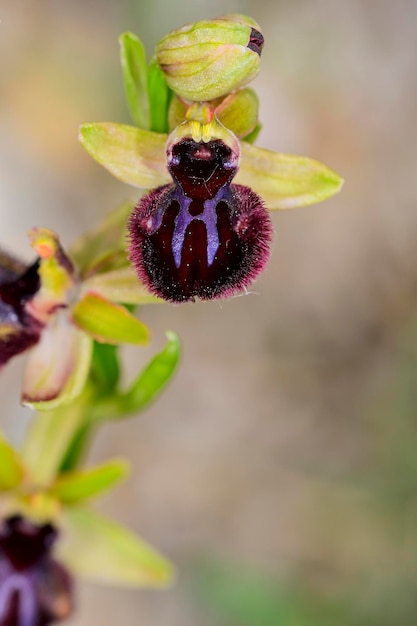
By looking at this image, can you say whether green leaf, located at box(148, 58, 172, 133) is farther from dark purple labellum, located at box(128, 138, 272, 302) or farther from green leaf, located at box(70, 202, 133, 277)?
green leaf, located at box(70, 202, 133, 277)

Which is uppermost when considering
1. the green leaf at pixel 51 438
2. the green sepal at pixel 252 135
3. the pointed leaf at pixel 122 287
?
the green sepal at pixel 252 135

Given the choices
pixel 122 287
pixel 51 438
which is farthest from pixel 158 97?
pixel 51 438

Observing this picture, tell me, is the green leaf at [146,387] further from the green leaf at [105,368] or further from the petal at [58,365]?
the petal at [58,365]

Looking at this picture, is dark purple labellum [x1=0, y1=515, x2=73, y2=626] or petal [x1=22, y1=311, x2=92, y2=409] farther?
dark purple labellum [x1=0, y1=515, x2=73, y2=626]

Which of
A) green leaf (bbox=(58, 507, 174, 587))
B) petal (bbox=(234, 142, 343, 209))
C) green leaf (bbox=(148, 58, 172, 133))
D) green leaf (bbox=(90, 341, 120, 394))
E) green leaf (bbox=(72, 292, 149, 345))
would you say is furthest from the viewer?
green leaf (bbox=(58, 507, 174, 587))

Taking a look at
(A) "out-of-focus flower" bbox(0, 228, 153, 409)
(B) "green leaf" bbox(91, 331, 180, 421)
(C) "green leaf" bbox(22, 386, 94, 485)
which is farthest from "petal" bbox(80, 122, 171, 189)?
(C) "green leaf" bbox(22, 386, 94, 485)

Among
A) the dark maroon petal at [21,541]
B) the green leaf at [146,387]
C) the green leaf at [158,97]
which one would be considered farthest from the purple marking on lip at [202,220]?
the dark maroon petal at [21,541]

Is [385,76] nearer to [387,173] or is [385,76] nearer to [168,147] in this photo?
[387,173]
